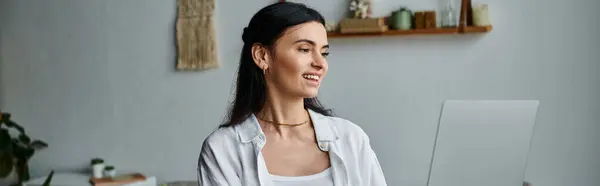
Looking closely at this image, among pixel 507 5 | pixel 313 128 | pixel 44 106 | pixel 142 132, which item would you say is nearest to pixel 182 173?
pixel 142 132

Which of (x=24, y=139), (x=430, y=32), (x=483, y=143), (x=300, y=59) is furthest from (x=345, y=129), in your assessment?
(x=24, y=139)

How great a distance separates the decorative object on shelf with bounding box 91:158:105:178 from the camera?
14.1 ft

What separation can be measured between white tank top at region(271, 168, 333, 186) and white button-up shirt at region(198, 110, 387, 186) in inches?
0.4

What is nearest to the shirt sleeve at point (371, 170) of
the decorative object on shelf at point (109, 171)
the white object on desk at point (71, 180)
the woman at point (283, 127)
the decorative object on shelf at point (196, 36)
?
the woman at point (283, 127)

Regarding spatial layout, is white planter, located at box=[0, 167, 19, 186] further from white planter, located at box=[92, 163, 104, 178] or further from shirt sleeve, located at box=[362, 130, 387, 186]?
shirt sleeve, located at box=[362, 130, 387, 186]

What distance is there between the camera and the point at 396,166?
12.5 ft

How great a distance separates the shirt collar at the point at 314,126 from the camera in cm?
137

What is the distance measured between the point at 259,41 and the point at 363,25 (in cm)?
234

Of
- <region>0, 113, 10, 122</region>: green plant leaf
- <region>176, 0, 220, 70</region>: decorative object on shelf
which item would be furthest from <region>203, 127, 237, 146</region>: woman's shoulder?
<region>0, 113, 10, 122</region>: green plant leaf

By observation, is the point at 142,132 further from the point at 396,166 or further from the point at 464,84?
the point at 464,84

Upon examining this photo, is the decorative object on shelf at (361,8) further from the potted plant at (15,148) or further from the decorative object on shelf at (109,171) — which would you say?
the potted plant at (15,148)

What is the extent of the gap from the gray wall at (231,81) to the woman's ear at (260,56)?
2.43 metres

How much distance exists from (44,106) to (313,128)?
143 inches

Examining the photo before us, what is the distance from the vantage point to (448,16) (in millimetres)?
3619
